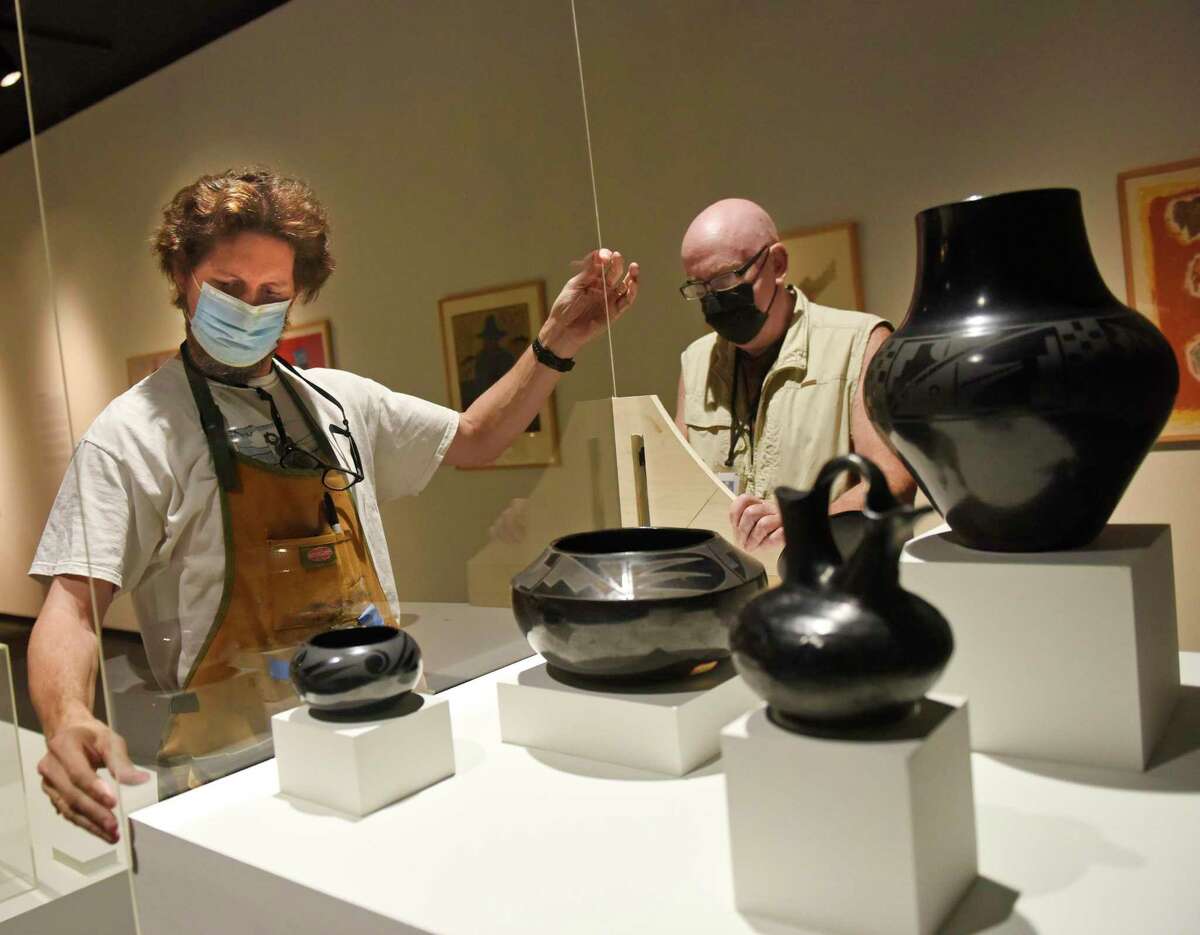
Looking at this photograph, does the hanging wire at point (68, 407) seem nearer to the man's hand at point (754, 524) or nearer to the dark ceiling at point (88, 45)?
the dark ceiling at point (88, 45)

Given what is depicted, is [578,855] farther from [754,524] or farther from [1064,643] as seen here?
[754,524]

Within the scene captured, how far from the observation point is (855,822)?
798mm

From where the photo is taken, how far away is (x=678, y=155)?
2426 millimetres

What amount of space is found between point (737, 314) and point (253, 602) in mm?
1231

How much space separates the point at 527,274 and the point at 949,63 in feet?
3.29

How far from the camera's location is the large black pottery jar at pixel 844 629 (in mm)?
783

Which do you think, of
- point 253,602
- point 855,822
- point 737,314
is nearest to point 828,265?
point 737,314

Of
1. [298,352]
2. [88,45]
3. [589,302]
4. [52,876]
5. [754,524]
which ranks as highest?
[88,45]

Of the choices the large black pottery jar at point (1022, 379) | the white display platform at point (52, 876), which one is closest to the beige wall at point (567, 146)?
the white display platform at point (52, 876)

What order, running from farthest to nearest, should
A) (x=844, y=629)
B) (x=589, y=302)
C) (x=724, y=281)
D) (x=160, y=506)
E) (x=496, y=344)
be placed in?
(x=589, y=302)
(x=724, y=281)
(x=496, y=344)
(x=160, y=506)
(x=844, y=629)

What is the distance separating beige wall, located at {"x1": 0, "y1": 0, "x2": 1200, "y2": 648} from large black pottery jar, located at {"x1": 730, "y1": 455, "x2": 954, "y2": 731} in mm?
1032

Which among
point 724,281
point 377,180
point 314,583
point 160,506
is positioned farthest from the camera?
point 724,281

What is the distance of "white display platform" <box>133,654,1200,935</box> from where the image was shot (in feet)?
2.87

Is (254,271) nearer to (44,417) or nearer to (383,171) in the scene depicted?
(44,417)
